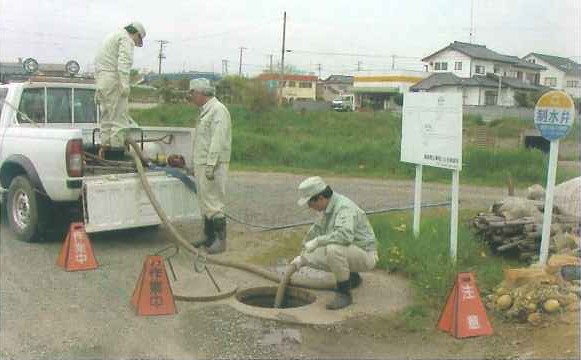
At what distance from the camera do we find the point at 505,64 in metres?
18.7

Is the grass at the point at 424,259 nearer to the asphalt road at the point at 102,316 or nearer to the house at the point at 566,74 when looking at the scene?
the asphalt road at the point at 102,316

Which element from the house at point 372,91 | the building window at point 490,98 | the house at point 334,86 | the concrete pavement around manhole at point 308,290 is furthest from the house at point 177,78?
the concrete pavement around manhole at point 308,290

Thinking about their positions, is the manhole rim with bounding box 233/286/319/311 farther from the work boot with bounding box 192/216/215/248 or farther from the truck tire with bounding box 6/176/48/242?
the truck tire with bounding box 6/176/48/242

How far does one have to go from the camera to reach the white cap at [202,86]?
7.67 metres

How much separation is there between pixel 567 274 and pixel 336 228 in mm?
1989

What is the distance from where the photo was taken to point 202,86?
7668 mm

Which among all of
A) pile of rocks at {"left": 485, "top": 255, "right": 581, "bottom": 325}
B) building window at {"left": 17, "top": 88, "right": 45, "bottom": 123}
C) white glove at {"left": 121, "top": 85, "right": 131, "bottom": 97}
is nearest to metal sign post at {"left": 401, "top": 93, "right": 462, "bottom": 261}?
pile of rocks at {"left": 485, "top": 255, "right": 581, "bottom": 325}

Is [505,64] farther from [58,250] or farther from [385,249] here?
[58,250]

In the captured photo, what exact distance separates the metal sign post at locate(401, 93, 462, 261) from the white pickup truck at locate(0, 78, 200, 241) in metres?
2.72

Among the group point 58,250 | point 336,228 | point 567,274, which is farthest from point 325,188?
point 58,250

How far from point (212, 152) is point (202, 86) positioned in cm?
80

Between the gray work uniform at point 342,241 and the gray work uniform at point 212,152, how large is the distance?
1.89 m

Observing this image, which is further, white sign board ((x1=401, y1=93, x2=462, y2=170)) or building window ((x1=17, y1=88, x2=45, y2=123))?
building window ((x1=17, y1=88, x2=45, y2=123))

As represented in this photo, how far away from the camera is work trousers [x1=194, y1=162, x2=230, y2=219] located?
300 inches
